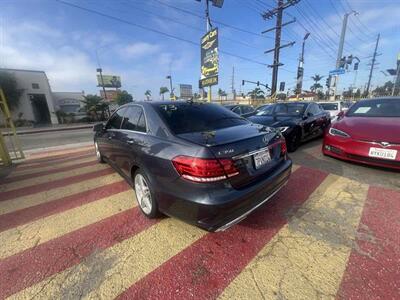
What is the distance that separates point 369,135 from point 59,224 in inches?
201

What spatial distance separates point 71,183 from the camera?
399cm

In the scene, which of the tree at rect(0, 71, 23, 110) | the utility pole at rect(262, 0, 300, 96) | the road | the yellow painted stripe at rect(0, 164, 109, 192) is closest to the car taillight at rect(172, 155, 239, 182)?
the yellow painted stripe at rect(0, 164, 109, 192)

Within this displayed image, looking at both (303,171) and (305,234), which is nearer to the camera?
(305,234)

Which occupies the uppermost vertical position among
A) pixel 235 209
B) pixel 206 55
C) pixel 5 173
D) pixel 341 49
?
pixel 341 49

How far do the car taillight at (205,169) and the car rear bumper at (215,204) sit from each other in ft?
0.30

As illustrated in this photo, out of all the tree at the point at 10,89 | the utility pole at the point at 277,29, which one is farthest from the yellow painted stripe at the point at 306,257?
the tree at the point at 10,89

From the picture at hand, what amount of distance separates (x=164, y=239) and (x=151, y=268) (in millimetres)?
400

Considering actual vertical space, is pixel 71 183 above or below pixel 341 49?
below

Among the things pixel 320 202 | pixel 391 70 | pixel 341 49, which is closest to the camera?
pixel 320 202

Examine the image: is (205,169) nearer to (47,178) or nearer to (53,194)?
(53,194)

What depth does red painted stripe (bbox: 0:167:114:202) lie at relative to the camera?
359 centimetres

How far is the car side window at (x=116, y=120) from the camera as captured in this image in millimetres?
3469

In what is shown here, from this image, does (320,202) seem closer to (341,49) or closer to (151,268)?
(151,268)

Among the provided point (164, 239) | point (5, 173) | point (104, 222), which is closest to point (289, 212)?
point (164, 239)
